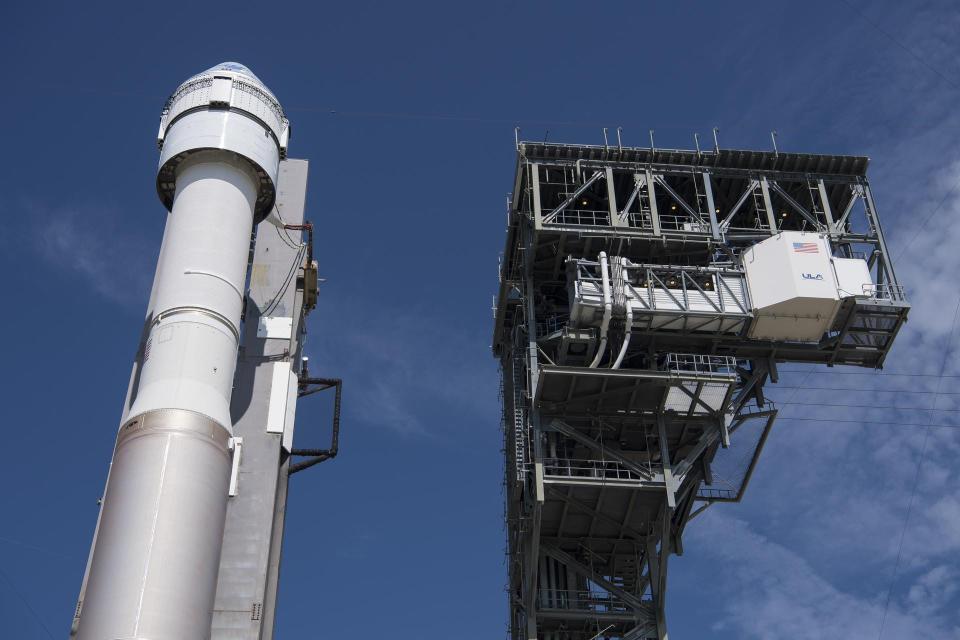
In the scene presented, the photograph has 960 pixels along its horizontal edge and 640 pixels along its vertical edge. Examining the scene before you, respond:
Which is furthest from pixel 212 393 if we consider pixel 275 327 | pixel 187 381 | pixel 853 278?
pixel 853 278

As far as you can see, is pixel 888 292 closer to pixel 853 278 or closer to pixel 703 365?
pixel 853 278

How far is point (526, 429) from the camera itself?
37156 mm

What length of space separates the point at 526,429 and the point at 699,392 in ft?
18.6

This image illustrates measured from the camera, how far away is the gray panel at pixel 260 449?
92.1ft

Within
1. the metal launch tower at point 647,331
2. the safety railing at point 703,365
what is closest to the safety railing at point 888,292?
the metal launch tower at point 647,331

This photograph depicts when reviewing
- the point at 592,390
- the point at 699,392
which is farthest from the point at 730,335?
the point at 592,390

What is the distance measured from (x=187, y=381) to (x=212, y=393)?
2.10 ft

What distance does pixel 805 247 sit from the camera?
3644cm

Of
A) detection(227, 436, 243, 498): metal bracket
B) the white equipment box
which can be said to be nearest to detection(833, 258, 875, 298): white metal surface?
the white equipment box

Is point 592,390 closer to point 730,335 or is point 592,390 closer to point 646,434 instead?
point 646,434

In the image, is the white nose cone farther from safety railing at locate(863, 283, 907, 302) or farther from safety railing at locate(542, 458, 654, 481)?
safety railing at locate(863, 283, 907, 302)

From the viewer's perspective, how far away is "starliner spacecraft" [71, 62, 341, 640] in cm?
2308

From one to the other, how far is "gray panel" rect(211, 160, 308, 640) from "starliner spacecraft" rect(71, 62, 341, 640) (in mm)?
38

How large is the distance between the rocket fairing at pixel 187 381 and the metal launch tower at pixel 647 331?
10.7 m
